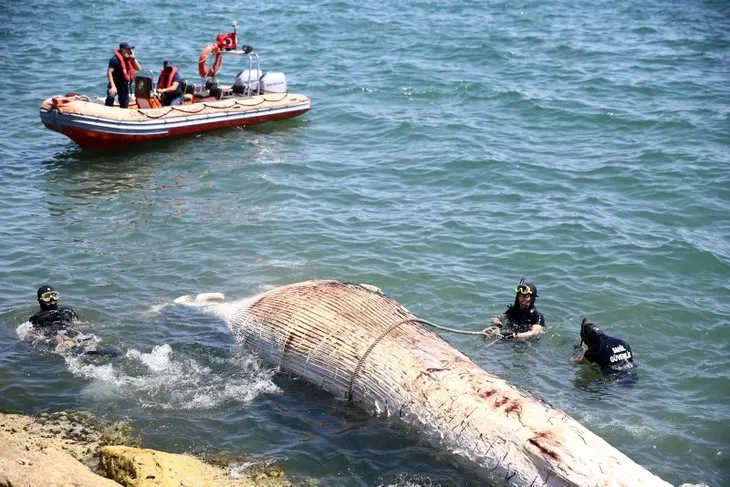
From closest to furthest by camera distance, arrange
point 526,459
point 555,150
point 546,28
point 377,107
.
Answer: point 526,459
point 555,150
point 377,107
point 546,28

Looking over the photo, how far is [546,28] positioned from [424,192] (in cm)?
1620

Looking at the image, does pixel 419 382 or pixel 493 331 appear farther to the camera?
pixel 493 331

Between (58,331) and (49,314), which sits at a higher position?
(49,314)

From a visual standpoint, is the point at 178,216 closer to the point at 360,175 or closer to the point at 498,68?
the point at 360,175

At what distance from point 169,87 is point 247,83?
2.50m

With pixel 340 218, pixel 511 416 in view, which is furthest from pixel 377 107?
pixel 511 416

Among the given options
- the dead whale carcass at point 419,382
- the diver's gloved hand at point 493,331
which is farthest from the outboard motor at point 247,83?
the diver's gloved hand at point 493,331

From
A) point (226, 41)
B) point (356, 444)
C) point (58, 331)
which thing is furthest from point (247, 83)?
point (356, 444)

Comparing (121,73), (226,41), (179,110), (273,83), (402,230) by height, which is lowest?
(402,230)

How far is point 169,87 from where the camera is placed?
19281 mm

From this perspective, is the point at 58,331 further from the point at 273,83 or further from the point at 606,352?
the point at 273,83

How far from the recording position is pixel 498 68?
83.0 feet

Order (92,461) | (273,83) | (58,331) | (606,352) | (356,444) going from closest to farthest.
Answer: (92,461), (356,444), (606,352), (58,331), (273,83)

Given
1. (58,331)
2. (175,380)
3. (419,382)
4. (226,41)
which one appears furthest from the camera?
(226,41)
